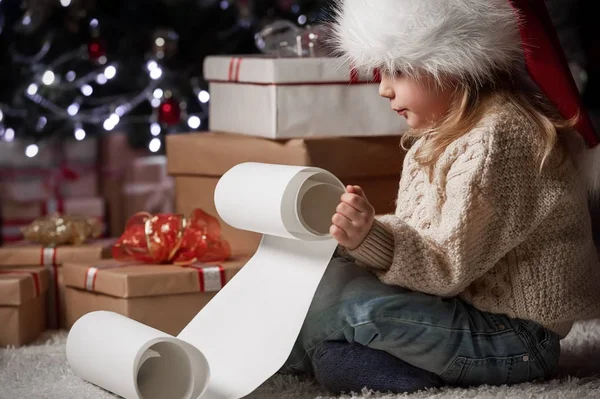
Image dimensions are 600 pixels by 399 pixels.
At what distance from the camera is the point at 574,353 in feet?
4.85

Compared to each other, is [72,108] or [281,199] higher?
[72,108]

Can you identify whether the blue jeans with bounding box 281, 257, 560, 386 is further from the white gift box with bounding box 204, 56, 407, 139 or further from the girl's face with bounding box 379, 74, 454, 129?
the white gift box with bounding box 204, 56, 407, 139

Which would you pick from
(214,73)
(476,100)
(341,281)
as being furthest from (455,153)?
(214,73)

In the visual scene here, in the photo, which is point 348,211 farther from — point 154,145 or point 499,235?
point 154,145

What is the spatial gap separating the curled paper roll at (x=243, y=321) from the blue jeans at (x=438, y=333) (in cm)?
5

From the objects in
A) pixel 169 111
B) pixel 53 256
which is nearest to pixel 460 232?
pixel 53 256

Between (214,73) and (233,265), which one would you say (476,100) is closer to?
(233,265)

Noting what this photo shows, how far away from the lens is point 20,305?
5.12 ft

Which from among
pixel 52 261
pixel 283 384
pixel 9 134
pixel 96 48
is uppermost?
pixel 96 48

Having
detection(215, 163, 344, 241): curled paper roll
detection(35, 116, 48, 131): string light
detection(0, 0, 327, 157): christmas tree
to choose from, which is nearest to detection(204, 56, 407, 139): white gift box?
detection(215, 163, 344, 241): curled paper roll

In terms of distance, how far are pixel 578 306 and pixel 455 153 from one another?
0.27 meters

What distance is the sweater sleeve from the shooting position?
1.17 metres

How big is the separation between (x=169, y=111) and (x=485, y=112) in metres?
1.16

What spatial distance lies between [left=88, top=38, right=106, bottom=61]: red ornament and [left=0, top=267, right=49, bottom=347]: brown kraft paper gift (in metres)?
0.83
